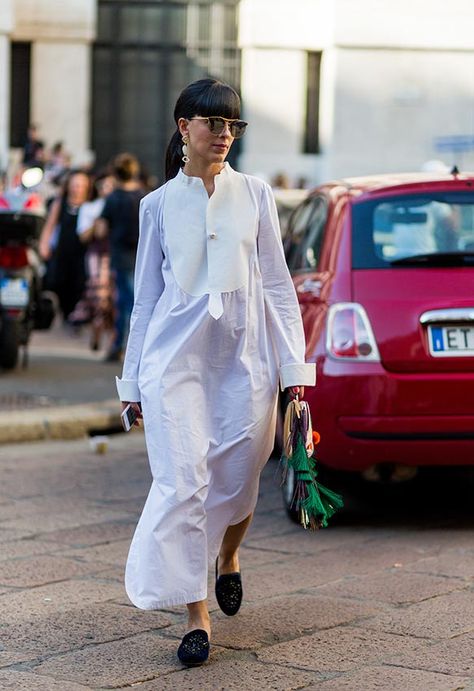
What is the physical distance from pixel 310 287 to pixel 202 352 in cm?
246

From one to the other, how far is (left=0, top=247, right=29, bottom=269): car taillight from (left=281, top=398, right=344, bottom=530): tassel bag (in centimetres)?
770

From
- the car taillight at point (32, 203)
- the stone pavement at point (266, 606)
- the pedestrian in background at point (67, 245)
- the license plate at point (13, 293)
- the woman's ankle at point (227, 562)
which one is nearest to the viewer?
the stone pavement at point (266, 606)

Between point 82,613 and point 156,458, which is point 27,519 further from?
point 156,458

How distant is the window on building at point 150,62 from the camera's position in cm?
3072

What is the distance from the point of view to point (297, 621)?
17.3ft

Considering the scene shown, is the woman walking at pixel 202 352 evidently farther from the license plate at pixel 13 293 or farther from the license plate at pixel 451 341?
the license plate at pixel 13 293

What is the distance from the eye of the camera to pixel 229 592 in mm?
5238

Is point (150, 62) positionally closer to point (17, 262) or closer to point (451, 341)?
point (17, 262)

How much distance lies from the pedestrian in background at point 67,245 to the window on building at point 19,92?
12.9 m

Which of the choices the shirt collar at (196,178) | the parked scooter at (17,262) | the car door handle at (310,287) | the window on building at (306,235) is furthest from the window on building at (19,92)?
the shirt collar at (196,178)

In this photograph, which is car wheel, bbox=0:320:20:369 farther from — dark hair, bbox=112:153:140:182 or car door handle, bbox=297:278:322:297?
car door handle, bbox=297:278:322:297

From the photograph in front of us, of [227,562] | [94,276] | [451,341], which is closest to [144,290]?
[227,562]

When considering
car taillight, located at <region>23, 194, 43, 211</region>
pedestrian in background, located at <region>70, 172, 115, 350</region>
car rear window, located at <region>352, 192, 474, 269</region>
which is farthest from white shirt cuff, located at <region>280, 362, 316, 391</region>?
pedestrian in background, located at <region>70, 172, 115, 350</region>

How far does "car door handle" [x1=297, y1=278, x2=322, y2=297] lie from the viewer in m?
7.13
